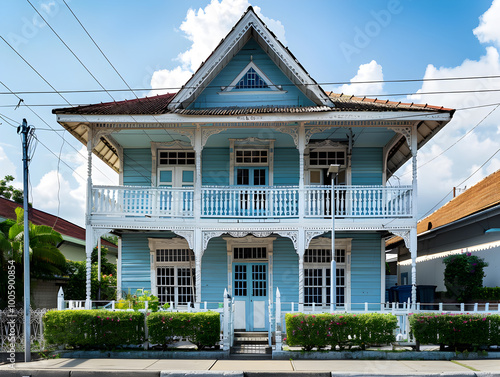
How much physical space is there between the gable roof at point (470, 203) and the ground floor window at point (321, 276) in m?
4.55

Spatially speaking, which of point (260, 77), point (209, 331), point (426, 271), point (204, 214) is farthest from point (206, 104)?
point (426, 271)

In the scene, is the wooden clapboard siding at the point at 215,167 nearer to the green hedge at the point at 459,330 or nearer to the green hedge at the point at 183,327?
the green hedge at the point at 183,327

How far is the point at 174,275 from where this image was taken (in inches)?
710

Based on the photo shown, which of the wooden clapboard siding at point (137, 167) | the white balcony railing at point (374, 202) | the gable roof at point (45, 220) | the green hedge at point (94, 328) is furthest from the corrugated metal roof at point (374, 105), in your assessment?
the gable roof at point (45, 220)

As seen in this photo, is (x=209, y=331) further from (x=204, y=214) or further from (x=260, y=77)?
(x=260, y=77)

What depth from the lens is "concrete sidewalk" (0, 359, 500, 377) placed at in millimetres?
10859

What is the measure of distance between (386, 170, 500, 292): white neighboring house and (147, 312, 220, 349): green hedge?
28.8 ft

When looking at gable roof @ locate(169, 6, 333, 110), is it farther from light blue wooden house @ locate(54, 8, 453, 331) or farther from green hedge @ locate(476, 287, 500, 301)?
green hedge @ locate(476, 287, 500, 301)

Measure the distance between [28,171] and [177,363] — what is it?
5940mm

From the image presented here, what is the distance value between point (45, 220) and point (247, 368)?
17.5 metres

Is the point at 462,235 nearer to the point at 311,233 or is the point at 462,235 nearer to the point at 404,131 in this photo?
the point at 404,131

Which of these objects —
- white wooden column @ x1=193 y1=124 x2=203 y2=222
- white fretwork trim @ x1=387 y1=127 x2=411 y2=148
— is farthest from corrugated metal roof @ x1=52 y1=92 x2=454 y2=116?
white wooden column @ x1=193 y1=124 x2=203 y2=222

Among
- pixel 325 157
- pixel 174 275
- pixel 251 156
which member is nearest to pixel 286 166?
pixel 251 156

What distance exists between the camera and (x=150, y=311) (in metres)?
13.6
